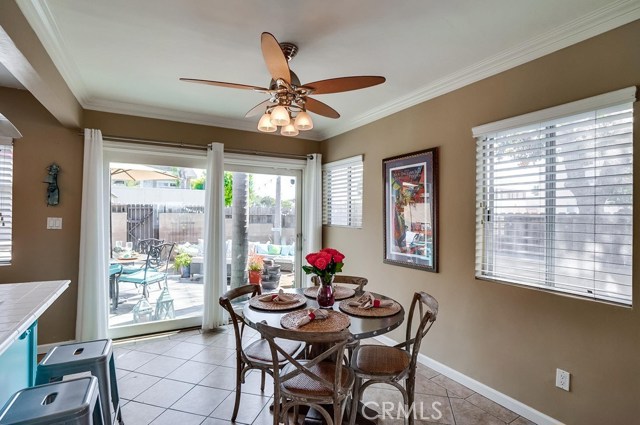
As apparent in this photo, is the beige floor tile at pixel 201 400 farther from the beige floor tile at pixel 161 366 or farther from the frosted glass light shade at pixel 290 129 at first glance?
the frosted glass light shade at pixel 290 129

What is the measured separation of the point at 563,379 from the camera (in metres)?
2.10

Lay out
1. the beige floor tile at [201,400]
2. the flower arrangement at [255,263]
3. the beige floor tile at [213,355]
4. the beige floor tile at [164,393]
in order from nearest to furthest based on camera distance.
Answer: the beige floor tile at [201,400], the beige floor tile at [164,393], the beige floor tile at [213,355], the flower arrangement at [255,263]

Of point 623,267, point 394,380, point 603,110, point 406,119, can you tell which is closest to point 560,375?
point 623,267

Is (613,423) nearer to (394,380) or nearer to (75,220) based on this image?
(394,380)

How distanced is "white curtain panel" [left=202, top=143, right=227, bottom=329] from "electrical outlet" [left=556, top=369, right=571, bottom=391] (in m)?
3.32

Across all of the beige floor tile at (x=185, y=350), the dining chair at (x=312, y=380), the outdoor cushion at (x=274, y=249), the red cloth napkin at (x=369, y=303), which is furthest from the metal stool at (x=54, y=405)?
the outdoor cushion at (x=274, y=249)

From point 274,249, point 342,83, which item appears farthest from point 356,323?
point 274,249

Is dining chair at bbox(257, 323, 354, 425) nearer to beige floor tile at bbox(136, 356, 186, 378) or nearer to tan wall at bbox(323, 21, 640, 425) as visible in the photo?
tan wall at bbox(323, 21, 640, 425)

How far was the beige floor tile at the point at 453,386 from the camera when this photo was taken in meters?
2.60

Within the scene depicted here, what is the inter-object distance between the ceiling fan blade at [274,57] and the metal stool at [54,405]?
1858 millimetres

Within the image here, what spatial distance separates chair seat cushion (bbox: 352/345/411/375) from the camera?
78.5 inches

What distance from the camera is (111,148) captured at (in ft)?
11.7

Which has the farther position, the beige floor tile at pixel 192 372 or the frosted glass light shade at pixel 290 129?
the beige floor tile at pixel 192 372

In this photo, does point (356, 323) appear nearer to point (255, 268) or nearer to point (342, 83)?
point (342, 83)
